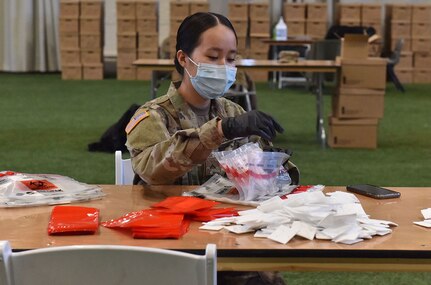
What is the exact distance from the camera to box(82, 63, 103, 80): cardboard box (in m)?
13.7

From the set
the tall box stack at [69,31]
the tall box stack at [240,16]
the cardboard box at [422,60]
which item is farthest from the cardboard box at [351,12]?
the tall box stack at [69,31]

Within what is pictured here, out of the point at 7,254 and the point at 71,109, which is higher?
the point at 7,254

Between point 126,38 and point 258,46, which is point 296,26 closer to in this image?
point 258,46

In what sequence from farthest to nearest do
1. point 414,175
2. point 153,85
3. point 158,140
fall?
point 153,85
point 414,175
point 158,140

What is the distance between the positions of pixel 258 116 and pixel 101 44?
→ 40.3ft

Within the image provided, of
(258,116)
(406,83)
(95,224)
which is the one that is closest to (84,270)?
(95,224)

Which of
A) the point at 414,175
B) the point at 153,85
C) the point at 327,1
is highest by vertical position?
the point at 327,1

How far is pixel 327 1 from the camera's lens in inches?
559

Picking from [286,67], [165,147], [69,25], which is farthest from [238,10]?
[165,147]

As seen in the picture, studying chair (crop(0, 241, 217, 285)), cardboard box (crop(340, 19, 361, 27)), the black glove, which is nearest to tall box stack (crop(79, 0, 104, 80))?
cardboard box (crop(340, 19, 361, 27))

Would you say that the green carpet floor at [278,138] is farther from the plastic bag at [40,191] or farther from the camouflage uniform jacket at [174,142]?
the plastic bag at [40,191]

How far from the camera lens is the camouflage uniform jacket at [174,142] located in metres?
2.21

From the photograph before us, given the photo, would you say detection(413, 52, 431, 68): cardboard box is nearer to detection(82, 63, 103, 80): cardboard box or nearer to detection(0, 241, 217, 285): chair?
detection(82, 63, 103, 80): cardboard box

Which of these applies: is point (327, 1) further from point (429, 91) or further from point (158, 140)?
point (158, 140)
